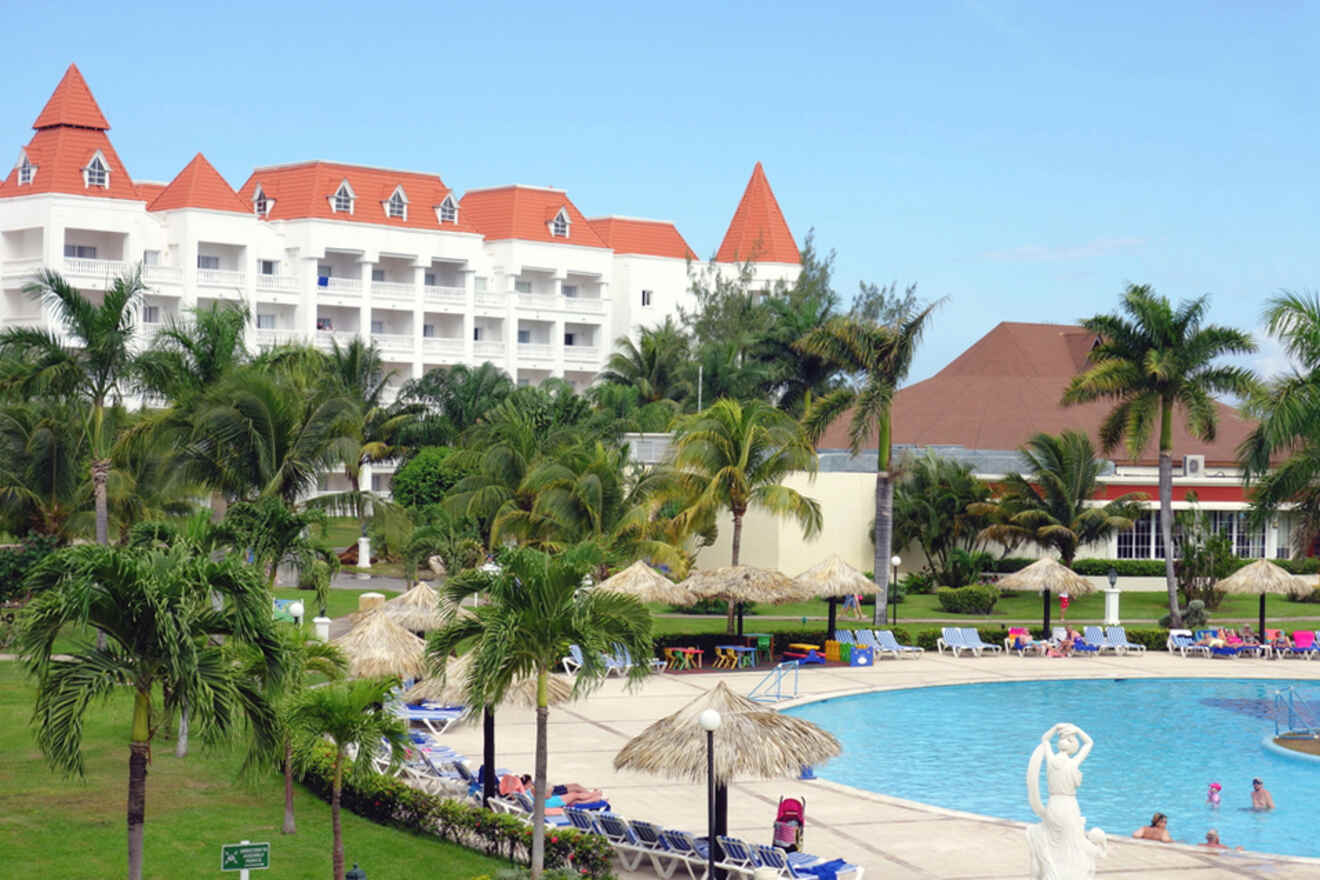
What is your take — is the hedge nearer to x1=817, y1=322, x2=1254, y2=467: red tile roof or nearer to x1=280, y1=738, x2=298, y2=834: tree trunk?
x1=280, y1=738, x2=298, y2=834: tree trunk

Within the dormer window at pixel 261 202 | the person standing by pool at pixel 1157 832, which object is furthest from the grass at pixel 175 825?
the dormer window at pixel 261 202

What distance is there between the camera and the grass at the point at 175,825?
17688mm

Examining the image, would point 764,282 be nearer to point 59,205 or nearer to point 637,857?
point 59,205

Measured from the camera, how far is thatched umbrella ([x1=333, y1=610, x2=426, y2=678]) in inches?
983

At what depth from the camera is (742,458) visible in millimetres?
36312

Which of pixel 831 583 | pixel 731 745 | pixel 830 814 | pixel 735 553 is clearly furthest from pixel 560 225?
pixel 731 745

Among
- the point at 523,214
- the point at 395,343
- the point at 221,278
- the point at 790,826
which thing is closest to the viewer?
the point at 790,826

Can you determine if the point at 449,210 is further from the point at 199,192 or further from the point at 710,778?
the point at 710,778

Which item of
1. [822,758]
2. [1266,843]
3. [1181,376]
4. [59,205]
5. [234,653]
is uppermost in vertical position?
[59,205]

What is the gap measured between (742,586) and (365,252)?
46611 mm

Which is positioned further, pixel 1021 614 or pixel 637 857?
pixel 1021 614

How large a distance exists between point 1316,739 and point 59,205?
5642cm

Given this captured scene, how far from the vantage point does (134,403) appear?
216 ft

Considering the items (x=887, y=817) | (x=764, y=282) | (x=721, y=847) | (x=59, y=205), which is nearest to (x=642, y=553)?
(x=887, y=817)
